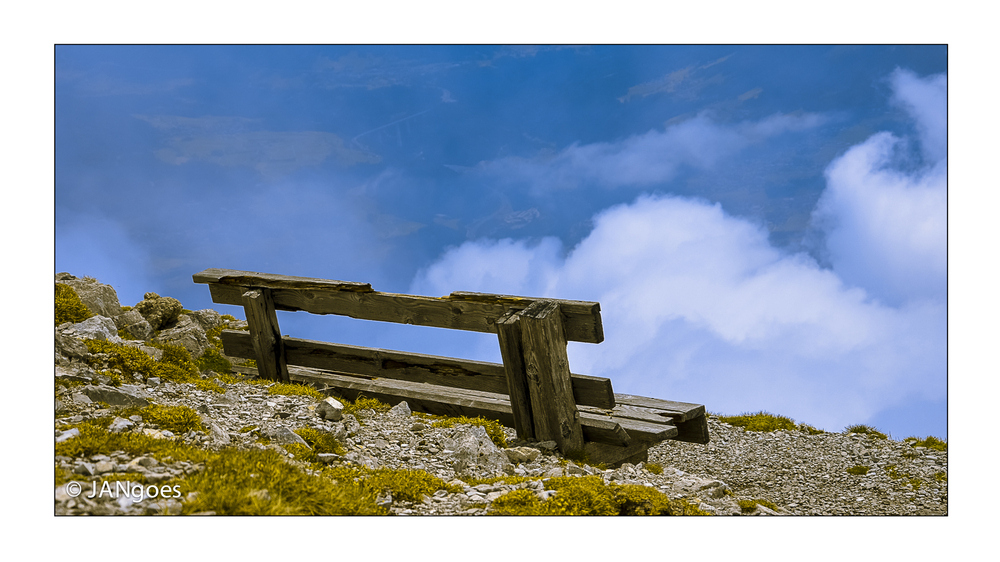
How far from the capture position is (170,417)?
7422 millimetres

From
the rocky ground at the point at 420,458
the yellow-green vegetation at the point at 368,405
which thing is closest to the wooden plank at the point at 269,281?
the rocky ground at the point at 420,458

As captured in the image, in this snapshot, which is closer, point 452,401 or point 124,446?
point 124,446

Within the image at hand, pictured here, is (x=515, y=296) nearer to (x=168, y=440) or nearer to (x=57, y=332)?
(x=168, y=440)

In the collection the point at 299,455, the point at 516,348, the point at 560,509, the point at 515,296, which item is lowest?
the point at 560,509

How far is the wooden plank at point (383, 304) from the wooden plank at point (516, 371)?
14.5 inches

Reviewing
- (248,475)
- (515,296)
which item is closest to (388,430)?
(515,296)

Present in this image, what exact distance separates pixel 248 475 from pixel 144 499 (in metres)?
0.81

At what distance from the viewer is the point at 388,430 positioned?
9.02 meters

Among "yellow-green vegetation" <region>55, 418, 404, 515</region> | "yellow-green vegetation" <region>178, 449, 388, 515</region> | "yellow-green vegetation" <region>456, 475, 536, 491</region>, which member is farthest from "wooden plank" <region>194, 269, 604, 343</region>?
"yellow-green vegetation" <region>178, 449, 388, 515</region>

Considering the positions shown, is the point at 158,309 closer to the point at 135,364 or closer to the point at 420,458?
the point at 135,364

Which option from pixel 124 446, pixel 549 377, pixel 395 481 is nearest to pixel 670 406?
pixel 549 377

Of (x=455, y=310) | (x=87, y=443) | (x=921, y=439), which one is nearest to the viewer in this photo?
(x=87, y=443)

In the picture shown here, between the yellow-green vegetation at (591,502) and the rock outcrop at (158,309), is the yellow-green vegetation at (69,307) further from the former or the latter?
the yellow-green vegetation at (591,502)

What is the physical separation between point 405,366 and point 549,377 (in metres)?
2.75
